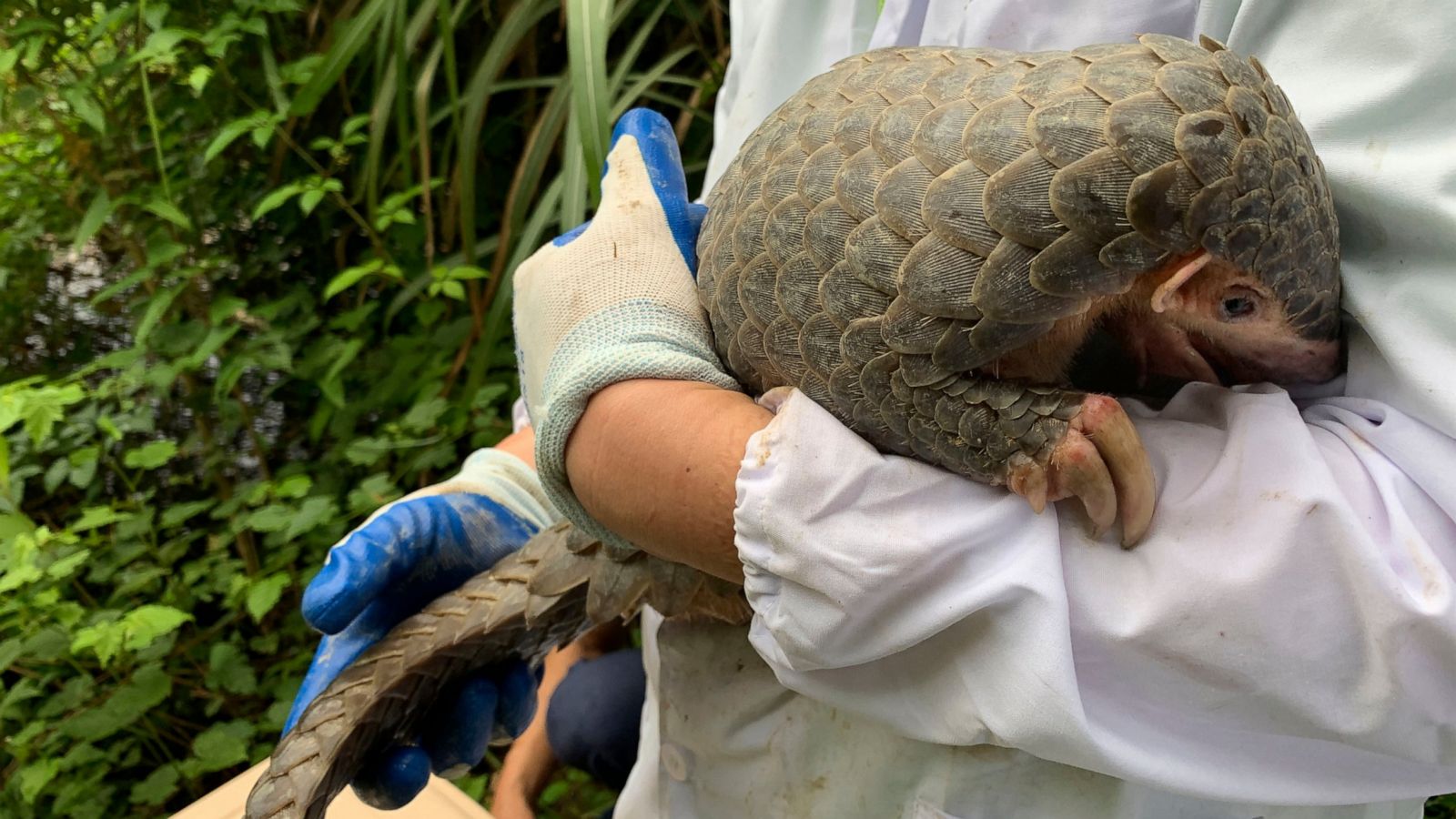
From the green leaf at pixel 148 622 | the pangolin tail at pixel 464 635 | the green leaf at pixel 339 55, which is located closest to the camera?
the pangolin tail at pixel 464 635

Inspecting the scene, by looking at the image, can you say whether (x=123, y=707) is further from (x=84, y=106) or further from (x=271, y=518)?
(x=84, y=106)

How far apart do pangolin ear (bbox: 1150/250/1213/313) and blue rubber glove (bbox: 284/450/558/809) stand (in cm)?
75

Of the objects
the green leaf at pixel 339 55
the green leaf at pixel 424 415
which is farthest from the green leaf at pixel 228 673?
the green leaf at pixel 339 55

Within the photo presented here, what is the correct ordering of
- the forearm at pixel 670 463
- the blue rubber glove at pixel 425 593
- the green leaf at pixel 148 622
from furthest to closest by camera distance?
the green leaf at pixel 148 622, the blue rubber glove at pixel 425 593, the forearm at pixel 670 463

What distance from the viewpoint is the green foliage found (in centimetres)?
158

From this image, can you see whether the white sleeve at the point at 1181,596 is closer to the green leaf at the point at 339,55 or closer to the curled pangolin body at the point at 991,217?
the curled pangolin body at the point at 991,217

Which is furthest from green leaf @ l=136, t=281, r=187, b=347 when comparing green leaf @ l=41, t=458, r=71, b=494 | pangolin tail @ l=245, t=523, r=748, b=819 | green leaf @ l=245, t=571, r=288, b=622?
pangolin tail @ l=245, t=523, r=748, b=819

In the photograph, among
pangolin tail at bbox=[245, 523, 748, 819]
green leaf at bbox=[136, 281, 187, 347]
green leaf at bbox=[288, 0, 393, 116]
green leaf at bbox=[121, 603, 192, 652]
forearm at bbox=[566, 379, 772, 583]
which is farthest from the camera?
green leaf at bbox=[288, 0, 393, 116]

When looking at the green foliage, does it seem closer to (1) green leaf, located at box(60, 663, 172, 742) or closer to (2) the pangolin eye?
(1) green leaf, located at box(60, 663, 172, 742)

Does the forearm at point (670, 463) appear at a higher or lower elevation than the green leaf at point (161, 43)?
lower

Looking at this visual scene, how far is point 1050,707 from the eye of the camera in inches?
22.8

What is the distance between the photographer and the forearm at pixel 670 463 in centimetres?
67

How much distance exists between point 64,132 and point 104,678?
1.04 meters

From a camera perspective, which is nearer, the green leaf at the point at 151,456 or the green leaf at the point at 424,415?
the green leaf at the point at 151,456
